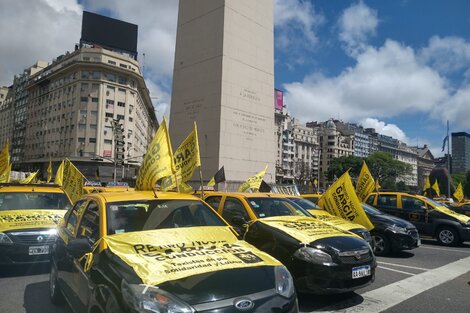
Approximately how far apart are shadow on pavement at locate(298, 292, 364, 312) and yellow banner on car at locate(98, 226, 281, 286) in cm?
173

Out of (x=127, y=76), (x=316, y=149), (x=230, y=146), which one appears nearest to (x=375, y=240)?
(x=230, y=146)

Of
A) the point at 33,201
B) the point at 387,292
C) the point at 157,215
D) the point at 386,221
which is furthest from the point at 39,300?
the point at 386,221

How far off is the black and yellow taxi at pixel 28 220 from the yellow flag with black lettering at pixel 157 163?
2.15 m

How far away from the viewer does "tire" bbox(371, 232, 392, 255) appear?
952 centimetres

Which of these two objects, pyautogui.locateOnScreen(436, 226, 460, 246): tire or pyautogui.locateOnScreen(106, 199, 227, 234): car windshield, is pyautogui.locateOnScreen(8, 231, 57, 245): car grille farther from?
pyautogui.locateOnScreen(436, 226, 460, 246): tire

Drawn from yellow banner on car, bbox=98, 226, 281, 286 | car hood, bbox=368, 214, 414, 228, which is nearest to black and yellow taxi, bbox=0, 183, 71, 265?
yellow banner on car, bbox=98, 226, 281, 286

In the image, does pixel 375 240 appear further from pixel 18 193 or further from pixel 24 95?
pixel 24 95

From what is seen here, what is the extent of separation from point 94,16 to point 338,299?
255 feet

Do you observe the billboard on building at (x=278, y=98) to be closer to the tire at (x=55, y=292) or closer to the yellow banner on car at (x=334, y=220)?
the yellow banner on car at (x=334, y=220)

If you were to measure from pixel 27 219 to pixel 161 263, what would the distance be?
5.06 m

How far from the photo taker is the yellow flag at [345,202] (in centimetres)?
843

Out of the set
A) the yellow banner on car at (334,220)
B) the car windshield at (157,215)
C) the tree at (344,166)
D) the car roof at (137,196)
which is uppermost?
the tree at (344,166)

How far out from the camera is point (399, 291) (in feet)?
19.9


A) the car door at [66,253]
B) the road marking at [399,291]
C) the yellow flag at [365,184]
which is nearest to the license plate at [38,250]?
the car door at [66,253]
